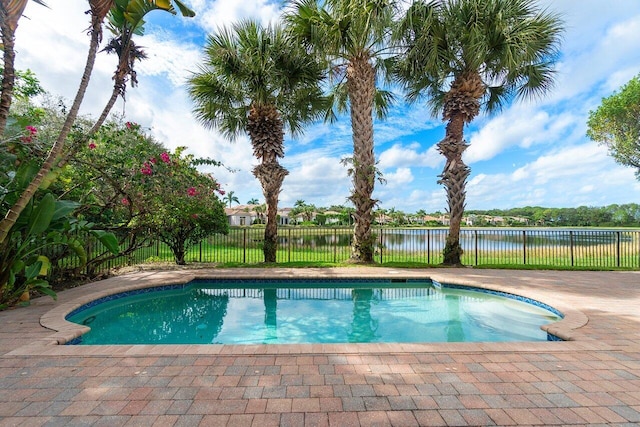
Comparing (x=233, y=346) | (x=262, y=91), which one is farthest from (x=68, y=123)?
(x=262, y=91)

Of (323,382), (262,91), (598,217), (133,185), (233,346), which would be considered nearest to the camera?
(323,382)

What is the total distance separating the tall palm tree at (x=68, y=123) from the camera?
393cm

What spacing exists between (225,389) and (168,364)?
0.80 m

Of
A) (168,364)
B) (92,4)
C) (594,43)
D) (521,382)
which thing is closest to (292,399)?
(168,364)

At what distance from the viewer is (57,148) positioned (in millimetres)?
4000

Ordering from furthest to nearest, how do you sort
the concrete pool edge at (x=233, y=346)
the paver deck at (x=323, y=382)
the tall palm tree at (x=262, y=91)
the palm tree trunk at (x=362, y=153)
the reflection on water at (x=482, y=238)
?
the reflection on water at (x=482, y=238) < the palm tree trunk at (x=362, y=153) < the tall palm tree at (x=262, y=91) < the concrete pool edge at (x=233, y=346) < the paver deck at (x=323, y=382)

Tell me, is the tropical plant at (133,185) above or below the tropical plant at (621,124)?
below

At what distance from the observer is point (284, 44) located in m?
8.54

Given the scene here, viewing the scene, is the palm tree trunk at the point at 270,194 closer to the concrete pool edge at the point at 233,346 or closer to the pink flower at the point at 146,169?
the concrete pool edge at the point at 233,346

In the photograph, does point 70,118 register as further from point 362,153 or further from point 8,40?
point 362,153

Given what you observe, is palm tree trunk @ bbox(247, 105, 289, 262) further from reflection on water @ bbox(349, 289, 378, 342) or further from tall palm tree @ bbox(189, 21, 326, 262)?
reflection on water @ bbox(349, 289, 378, 342)

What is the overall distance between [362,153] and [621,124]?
1419cm

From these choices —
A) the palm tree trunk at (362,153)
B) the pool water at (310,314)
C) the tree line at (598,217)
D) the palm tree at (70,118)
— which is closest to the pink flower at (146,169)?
the palm tree at (70,118)

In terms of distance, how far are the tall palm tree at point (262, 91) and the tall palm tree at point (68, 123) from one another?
15.7 ft
